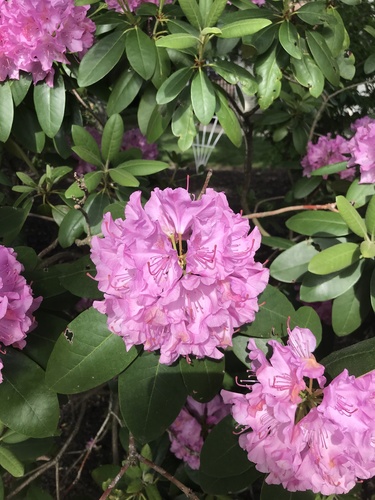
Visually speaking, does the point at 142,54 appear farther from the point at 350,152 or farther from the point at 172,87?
the point at 350,152

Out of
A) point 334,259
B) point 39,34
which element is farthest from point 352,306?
point 39,34

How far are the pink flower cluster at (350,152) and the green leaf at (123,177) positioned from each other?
0.61 metres

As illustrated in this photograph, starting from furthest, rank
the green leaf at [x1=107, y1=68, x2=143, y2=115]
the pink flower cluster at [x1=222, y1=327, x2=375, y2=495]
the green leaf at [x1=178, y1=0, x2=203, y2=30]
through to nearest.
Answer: the green leaf at [x1=107, y1=68, x2=143, y2=115]
the green leaf at [x1=178, y1=0, x2=203, y2=30]
the pink flower cluster at [x1=222, y1=327, x2=375, y2=495]

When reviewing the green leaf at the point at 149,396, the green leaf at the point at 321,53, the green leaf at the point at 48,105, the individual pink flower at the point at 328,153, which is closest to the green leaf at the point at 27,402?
the green leaf at the point at 149,396

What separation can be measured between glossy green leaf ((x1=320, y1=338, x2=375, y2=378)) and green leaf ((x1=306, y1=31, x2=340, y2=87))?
0.81 m

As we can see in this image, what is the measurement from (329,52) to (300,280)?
659 millimetres

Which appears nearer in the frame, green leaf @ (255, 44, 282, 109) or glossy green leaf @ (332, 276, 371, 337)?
glossy green leaf @ (332, 276, 371, 337)

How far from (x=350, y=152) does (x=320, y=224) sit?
1.12ft

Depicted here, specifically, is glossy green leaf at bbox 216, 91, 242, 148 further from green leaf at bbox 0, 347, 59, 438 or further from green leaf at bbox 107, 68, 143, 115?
green leaf at bbox 0, 347, 59, 438

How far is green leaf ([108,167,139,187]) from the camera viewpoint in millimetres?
1222

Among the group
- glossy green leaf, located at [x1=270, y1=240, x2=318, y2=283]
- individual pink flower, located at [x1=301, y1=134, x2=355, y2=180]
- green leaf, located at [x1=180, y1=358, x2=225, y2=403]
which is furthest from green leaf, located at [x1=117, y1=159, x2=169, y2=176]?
individual pink flower, located at [x1=301, y1=134, x2=355, y2=180]

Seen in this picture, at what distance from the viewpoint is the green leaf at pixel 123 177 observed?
1.22 m

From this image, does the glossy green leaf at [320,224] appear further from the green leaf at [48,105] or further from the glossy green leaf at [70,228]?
the green leaf at [48,105]

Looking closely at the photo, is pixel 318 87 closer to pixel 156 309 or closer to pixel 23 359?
pixel 156 309
